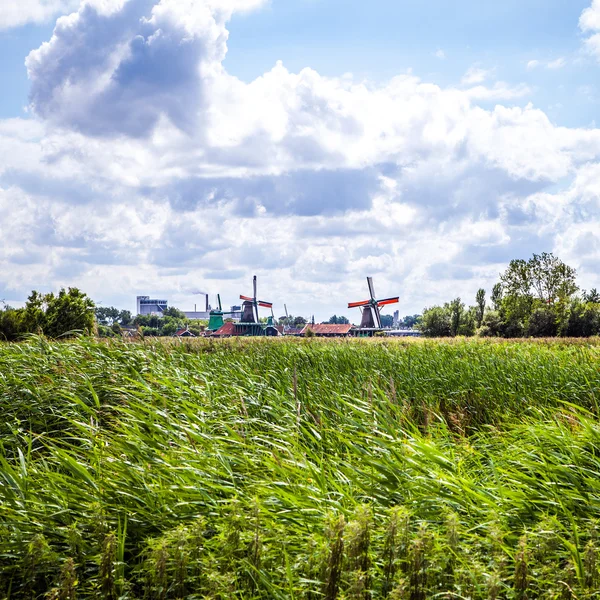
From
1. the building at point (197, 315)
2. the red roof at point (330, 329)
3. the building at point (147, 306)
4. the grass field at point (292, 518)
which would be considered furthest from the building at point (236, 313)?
the grass field at point (292, 518)

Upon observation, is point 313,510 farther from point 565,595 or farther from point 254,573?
point 565,595

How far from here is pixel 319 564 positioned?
11.4 ft

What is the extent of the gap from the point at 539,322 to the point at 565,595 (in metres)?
47.1

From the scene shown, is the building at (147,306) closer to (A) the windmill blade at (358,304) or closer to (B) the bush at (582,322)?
(A) the windmill blade at (358,304)

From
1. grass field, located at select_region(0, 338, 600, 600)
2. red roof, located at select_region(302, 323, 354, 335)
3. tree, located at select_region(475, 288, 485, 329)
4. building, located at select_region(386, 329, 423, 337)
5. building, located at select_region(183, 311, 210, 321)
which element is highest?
building, located at select_region(183, 311, 210, 321)

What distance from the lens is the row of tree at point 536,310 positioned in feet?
154

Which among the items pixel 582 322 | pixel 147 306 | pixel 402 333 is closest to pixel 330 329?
pixel 582 322

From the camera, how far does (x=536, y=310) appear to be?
47.5 meters

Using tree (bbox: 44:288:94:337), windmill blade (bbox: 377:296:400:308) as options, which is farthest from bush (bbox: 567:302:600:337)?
tree (bbox: 44:288:94:337)

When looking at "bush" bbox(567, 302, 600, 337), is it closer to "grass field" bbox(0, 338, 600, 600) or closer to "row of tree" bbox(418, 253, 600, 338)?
"row of tree" bbox(418, 253, 600, 338)

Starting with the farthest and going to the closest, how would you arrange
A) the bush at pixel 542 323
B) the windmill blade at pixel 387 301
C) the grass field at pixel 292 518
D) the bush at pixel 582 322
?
the windmill blade at pixel 387 301 < the bush at pixel 542 323 < the bush at pixel 582 322 < the grass field at pixel 292 518

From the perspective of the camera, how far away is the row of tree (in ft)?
154

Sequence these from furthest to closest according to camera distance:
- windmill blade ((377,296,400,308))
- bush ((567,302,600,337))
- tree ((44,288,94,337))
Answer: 1. windmill blade ((377,296,400,308))
2. bush ((567,302,600,337))
3. tree ((44,288,94,337))

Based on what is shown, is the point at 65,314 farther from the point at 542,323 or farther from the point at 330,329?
the point at 330,329
